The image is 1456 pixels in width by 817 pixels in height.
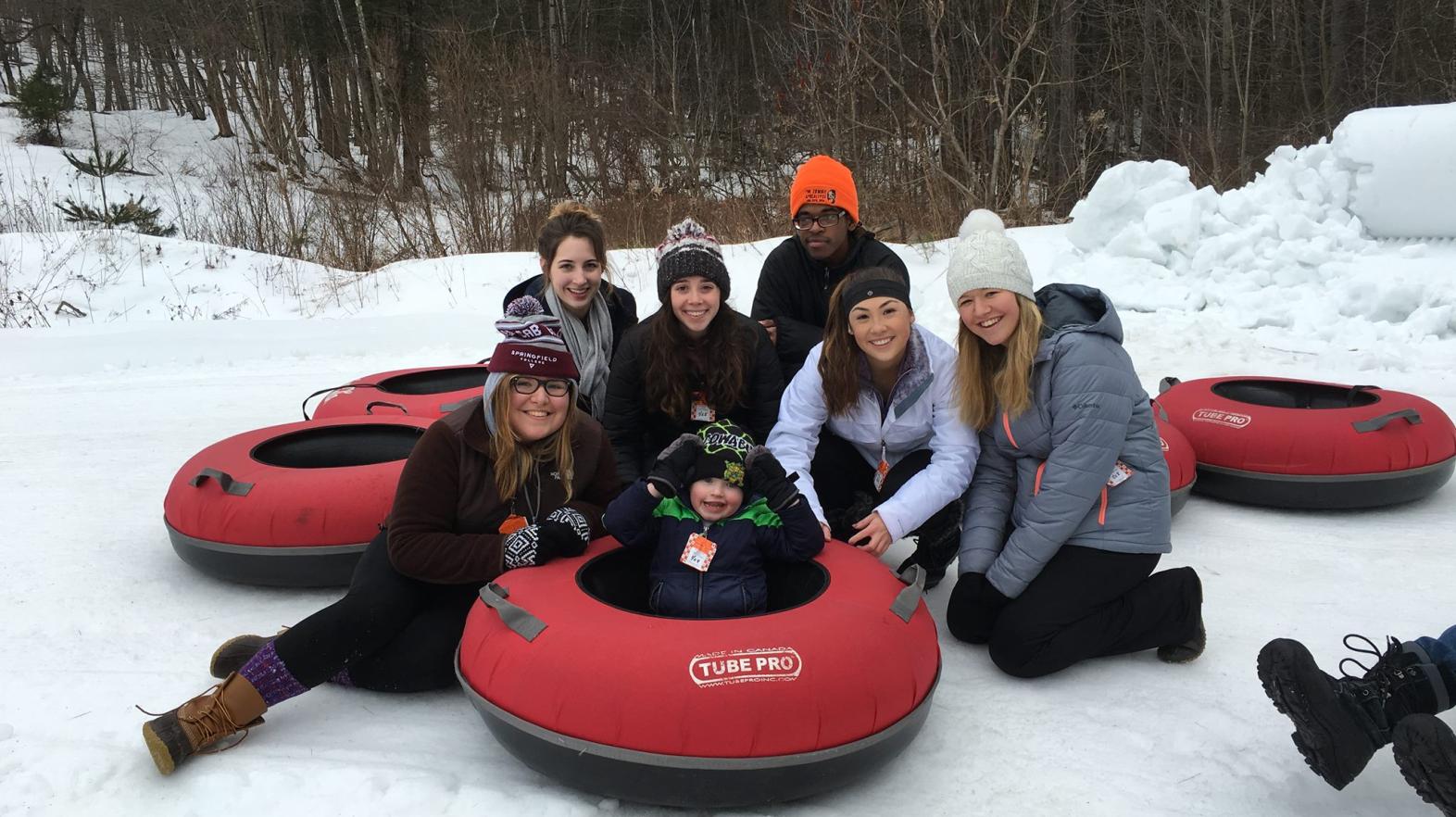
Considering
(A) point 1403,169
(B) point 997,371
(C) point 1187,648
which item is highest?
(A) point 1403,169

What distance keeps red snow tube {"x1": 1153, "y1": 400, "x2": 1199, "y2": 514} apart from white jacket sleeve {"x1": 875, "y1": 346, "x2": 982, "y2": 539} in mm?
1205

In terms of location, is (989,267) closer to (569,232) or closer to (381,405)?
(569,232)

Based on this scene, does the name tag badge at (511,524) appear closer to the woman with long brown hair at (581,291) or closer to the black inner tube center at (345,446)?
the woman with long brown hair at (581,291)

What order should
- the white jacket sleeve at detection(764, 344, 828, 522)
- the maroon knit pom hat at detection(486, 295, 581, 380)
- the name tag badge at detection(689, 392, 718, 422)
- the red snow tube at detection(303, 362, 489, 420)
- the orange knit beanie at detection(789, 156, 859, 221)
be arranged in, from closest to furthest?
1. the maroon knit pom hat at detection(486, 295, 581, 380)
2. the white jacket sleeve at detection(764, 344, 828, 522)
3. the name tag badge at detection(689, 392, 718, 422)
4. the orange knit beanie at detection(789, 156, 859, 221)
5. the red snow tube at detection(303, 362, 489, 420)

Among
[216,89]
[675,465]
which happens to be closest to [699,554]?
[675,465]

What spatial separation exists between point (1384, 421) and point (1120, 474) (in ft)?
6.13

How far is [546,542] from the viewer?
2.57 meters

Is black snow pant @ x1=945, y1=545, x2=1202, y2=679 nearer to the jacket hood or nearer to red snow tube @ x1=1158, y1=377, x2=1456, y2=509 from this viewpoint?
the jacket hood

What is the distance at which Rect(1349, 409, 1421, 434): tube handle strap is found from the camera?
3873mm

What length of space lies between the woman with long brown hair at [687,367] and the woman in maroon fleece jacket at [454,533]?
0.65 meters

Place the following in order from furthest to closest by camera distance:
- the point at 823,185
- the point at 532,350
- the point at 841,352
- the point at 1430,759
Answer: the point at 823,185 < the point at 841,352 < the point at 532,350 < the point at 1430,759

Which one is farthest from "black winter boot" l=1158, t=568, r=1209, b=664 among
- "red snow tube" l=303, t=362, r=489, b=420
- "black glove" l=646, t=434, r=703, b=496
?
"red snow tube" l=303, t=362, r=489, b=420

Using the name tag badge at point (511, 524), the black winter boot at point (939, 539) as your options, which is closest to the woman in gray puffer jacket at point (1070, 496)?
the black winter boot at point (939, 539)

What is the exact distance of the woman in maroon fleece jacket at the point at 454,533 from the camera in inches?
95.5
